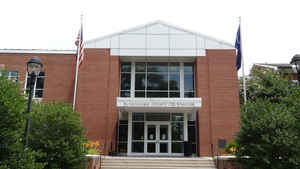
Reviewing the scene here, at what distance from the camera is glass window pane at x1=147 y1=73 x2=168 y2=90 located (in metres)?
21.7

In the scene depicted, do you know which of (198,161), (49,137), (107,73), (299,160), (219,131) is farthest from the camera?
(107,73)

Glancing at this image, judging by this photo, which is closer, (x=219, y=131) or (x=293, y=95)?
(x=293, y=95)

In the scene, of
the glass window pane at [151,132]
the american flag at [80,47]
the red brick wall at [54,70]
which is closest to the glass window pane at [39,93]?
the red brick wall at [54,70]

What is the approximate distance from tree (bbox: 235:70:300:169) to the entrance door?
8.51m

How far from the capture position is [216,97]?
20531 mm

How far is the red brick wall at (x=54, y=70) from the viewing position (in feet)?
71.5

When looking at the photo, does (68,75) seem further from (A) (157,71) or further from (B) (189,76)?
(B) (189,76)

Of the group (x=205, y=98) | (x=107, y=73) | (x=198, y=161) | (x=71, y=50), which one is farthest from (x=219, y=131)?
(x=71, y=50)

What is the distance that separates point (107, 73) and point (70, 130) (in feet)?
31.9

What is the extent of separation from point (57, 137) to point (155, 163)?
6722 mm

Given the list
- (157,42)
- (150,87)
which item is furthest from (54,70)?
(157,42)

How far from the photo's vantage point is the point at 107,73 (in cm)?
2120

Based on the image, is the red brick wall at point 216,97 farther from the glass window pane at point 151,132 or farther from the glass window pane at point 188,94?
the glass window pane at point 151,132

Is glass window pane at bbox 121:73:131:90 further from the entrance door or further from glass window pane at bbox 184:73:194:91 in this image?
glass window pane at bbox 184:73:194:91
